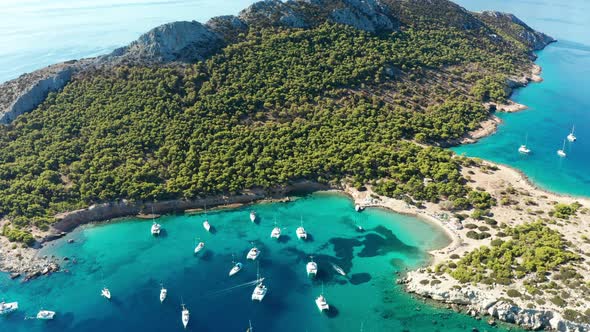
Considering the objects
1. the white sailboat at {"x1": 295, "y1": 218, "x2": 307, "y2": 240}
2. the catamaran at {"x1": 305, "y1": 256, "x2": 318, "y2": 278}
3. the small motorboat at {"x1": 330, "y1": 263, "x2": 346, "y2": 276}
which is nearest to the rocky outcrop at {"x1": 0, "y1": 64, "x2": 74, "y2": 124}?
the white sailboat at {"x1": 295, "y1": 218, "x2": 307, "y2": 240}

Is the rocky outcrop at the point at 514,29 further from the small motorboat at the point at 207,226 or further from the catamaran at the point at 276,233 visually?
the small motorboat at the point at 207,226

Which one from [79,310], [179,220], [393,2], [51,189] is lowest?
[79,310]

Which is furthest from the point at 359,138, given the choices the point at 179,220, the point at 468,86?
the point at 468,86

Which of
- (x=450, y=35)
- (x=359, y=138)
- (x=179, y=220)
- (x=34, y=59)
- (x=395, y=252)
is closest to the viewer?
(x=395, y=252)

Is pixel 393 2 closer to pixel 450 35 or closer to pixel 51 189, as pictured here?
pixel 450 35

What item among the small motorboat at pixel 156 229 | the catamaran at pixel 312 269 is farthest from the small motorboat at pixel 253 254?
the small motorboat at pixel 156 229

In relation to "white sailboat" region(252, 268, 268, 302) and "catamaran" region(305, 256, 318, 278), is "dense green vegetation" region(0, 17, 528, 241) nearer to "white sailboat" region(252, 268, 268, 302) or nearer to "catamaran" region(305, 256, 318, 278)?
"catamaran" region(305, 256, 318, 278)

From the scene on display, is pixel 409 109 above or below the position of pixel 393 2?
below
